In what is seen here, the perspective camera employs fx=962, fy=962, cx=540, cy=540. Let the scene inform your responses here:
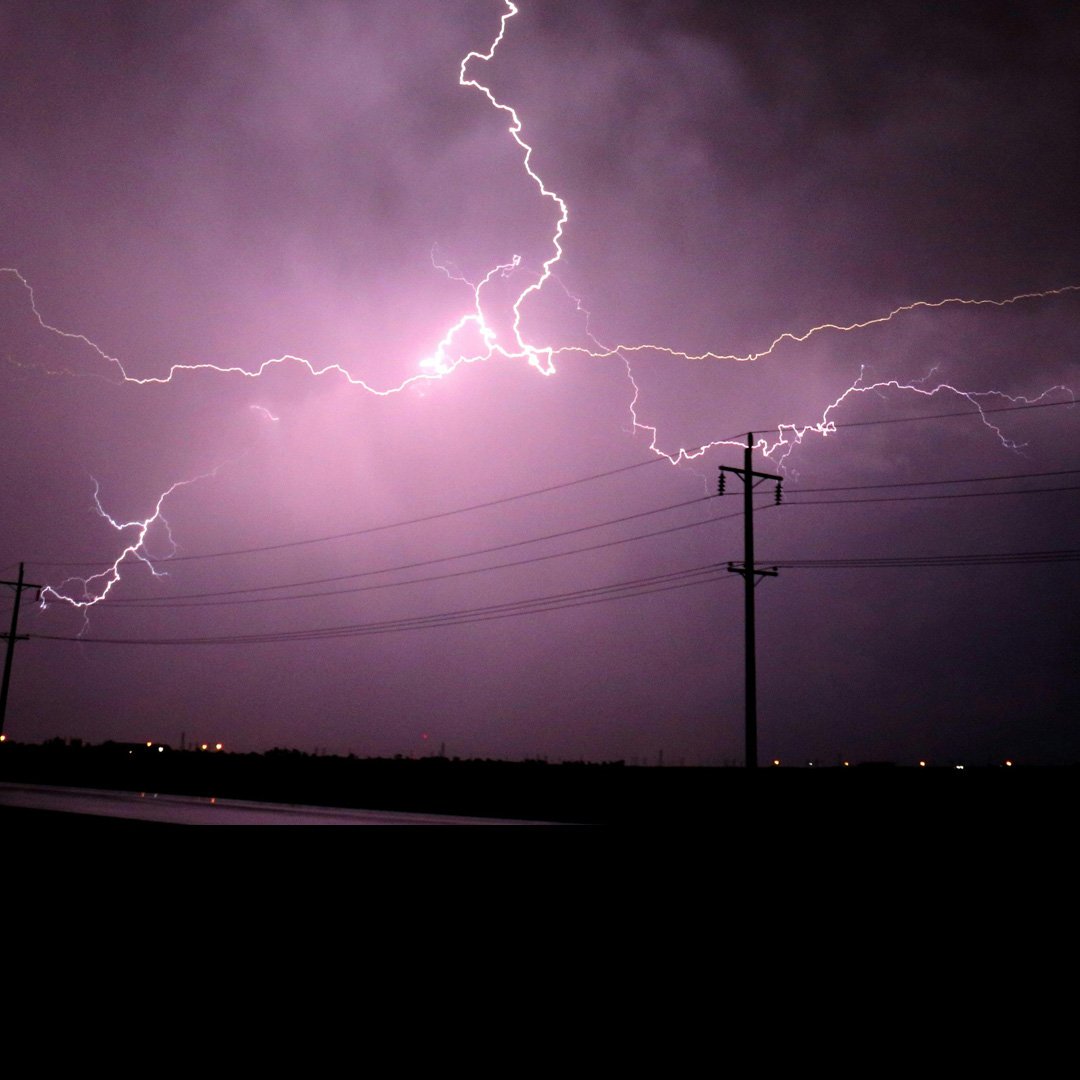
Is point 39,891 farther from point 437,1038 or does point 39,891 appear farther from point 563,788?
point 563,788

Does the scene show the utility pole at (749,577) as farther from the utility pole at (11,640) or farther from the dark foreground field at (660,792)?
the utility pole at (11,640)

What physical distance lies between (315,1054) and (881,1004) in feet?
5.95

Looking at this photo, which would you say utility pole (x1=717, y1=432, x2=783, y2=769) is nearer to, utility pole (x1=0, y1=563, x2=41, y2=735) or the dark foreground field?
the dark foreground field

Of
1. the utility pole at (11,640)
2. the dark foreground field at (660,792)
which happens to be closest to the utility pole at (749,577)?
the dark foreground field at (660,792)

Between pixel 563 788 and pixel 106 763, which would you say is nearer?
pixel 563 788

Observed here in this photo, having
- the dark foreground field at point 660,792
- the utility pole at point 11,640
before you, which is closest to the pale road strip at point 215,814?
the dark foreground field at point 660,792

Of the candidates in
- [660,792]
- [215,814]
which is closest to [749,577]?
[660,792]

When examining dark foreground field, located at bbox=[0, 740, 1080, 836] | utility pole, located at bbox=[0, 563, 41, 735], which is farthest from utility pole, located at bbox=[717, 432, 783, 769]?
utility pole, located at bbox=[0, 563, 41, 735]

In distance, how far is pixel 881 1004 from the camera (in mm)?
3135

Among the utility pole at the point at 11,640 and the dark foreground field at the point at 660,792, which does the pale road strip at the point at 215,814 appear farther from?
the utility pole at the point at 11,640

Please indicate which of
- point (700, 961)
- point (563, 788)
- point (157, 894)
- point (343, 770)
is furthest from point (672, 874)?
point (343, 770)

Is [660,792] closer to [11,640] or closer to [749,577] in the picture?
[749,577]

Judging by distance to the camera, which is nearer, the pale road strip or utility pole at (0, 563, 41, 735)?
the pale road strip

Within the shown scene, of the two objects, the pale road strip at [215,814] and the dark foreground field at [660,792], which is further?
the dark foreground field at [660,792]
